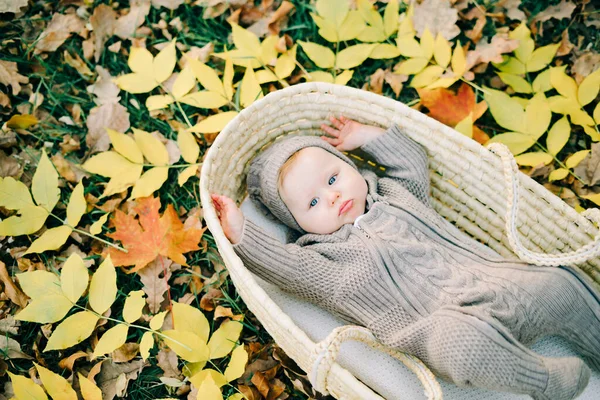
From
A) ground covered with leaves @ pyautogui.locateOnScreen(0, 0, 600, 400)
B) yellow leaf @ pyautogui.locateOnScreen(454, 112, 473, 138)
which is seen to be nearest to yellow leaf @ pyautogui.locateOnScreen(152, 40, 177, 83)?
ground covered with leaves @ pyautogui.locateOnScreen(0, 0, 600, 400)

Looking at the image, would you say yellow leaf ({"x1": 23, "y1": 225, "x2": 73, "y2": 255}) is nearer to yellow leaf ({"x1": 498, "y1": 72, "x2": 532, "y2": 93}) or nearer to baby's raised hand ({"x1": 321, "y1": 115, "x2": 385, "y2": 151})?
baby's raised hand ({"x1": 321, "y1": 115, "x2": 385, "y2": 151})

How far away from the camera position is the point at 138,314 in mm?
1946

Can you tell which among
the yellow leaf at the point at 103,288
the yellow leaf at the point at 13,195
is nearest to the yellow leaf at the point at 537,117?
the yellow leaf at the point at 103,288

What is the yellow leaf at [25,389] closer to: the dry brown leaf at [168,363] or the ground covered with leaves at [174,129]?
the ground covered with leaves at [174,129]

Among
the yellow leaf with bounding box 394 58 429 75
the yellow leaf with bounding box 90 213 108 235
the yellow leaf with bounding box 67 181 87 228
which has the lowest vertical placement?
the yellow leaf with bounding box 90 213 108 235

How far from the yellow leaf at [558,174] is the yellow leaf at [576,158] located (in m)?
0.03

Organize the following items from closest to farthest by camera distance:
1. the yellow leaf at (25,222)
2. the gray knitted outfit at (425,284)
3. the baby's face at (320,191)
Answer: the gray knitted outfit at (425,284) < the baby's face at (320,191) < the yellow leaf at (25,222)

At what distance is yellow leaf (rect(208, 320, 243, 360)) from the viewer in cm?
191

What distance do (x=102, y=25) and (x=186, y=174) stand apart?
0.95 metres

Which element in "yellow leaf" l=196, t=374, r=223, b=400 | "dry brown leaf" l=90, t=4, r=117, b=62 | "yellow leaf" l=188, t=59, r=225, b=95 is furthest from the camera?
"dry brown leaf" l=90, t=4, r=117, b=62

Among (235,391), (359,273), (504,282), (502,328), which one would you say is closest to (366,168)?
(359,273)

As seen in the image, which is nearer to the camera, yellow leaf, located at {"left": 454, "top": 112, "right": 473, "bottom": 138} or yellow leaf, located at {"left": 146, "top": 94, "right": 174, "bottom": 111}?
yellow leaf, located at {"left": 454, "top": 112, "right": 473, "bottom": 138}

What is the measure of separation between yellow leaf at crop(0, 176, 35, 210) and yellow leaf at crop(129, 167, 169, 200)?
41cm

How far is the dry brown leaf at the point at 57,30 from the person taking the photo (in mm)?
2537
